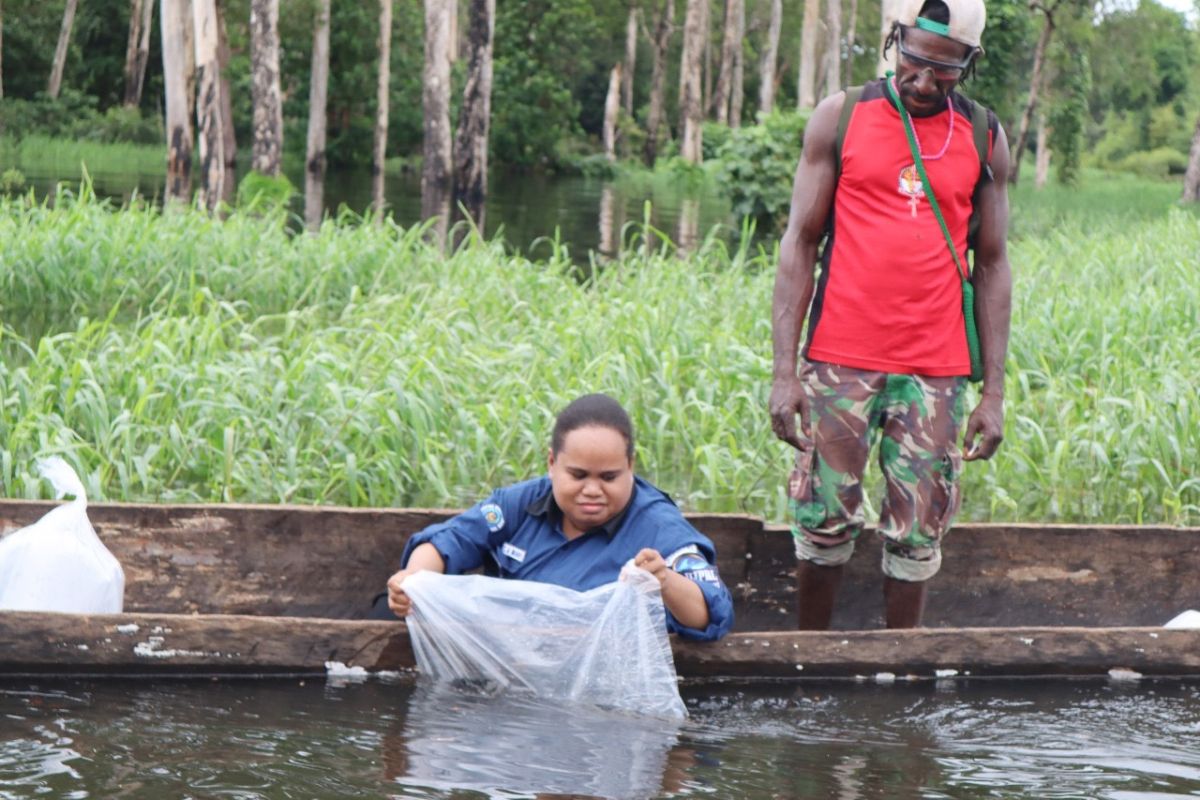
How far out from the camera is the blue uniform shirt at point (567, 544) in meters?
3.75

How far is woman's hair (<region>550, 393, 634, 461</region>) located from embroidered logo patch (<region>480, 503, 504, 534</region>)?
29cm

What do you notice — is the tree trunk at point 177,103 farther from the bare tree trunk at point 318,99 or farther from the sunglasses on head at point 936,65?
the sunglasses on head at point 936,65

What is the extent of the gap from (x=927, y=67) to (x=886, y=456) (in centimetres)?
94

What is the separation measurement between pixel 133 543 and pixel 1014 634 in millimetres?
2351

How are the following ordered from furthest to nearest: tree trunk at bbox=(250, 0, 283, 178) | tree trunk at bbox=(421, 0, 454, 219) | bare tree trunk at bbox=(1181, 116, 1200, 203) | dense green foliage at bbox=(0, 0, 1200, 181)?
1. dense green foliage at bbox=(0, 0, 1200, 181)
2. bare tree trunk at bbox=(1181, 116, 1200, 203)
3. tree trunk at bbox=(421, 0, 454, 219)
4. tree trunk at bbox=(250, 0, 283, 178)

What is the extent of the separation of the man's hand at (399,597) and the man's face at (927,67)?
1.62m

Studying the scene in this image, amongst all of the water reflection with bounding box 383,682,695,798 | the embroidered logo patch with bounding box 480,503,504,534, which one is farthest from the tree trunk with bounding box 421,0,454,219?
the water reflection with bounding box 383,682,695,798

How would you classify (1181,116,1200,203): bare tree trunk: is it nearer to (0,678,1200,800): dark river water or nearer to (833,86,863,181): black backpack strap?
(0,678,1200,800): dark river water

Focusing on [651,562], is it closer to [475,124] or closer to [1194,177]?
[475,124]

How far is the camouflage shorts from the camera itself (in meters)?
3.84

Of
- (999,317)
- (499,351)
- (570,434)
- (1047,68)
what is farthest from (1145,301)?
(1047,68)

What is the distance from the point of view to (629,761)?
342 centimetres

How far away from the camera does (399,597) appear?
3697mm

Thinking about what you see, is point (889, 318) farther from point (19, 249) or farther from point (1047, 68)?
point (1047, 68)
